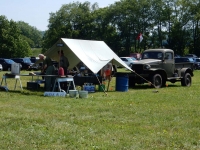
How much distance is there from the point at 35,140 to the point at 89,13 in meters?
64.5

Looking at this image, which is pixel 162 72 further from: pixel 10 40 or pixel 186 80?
pixel 10 40

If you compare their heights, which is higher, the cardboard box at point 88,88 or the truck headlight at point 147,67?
the truck headlight at point 147,67

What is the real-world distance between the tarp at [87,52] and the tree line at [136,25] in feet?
153

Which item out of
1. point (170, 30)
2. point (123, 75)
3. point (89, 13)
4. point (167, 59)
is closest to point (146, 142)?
point (123, 75)

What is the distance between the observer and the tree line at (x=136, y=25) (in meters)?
63.2

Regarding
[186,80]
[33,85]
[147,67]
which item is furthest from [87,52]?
[186,80]

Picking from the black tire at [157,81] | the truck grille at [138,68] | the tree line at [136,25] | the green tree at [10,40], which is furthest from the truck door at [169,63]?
the green tree at [10,40]

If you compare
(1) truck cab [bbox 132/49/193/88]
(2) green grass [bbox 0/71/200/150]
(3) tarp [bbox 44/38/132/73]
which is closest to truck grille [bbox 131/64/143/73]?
(1) truck cab [bbox 132/49/193/88]

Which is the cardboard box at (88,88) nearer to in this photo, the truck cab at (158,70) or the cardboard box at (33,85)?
the cardboard box at (33,85)

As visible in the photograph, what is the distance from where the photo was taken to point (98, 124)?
824cm

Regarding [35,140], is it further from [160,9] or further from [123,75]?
[160,9]

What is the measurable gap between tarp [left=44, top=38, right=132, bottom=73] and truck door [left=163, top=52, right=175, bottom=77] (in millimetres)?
2595

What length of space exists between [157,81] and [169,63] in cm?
125

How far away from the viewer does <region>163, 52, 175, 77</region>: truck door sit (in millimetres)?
18594
